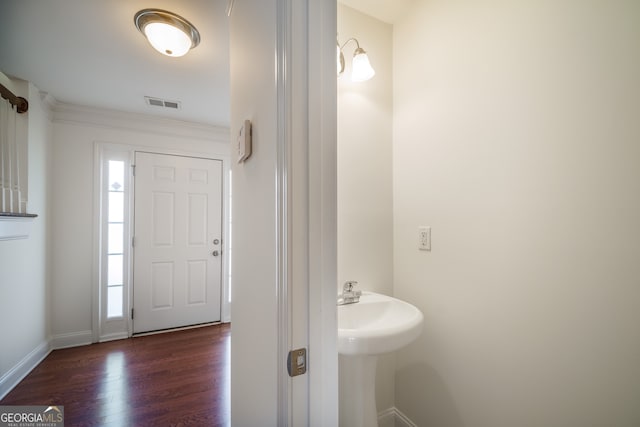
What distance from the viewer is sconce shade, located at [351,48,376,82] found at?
1.32 metres

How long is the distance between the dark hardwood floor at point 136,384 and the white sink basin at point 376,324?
121 cm

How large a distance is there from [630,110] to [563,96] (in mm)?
180

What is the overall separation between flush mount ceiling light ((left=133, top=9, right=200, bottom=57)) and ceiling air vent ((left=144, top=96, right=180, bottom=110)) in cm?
103

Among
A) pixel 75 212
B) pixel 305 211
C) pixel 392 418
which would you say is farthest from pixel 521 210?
pixel 75 212

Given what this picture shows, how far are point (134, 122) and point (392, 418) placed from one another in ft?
11.6

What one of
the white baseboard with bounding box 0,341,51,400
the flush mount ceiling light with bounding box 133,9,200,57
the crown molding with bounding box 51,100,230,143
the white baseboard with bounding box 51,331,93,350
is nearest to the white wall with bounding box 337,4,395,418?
the flush mount ceiling light with bounding box 133,9,200,57

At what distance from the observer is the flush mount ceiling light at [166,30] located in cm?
147

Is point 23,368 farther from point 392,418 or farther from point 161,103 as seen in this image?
point 392,418

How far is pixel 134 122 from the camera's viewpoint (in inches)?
112

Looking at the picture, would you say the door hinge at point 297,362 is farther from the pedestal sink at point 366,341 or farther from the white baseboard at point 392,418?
the white baseboard at point 392,418

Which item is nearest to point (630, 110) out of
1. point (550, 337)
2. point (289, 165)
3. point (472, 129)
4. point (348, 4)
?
point (472, 129)

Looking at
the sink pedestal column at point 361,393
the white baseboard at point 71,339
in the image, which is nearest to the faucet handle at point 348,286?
the sink pedestal column at point 361,393

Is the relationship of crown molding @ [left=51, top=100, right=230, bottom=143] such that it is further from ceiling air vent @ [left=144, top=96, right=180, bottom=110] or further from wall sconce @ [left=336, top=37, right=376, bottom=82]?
wall sconce @ [left=336, top=37, right=376, bottom=82]

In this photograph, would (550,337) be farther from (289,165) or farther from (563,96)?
(289,165)
